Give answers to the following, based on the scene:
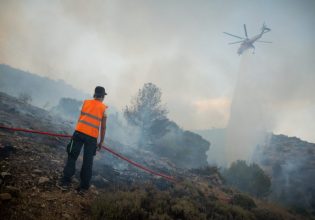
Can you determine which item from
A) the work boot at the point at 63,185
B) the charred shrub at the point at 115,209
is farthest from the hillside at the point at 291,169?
the work boot at the point at 63,185

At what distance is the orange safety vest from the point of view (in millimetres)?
4344

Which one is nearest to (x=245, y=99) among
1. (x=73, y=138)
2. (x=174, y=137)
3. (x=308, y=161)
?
(x=308, y=161)

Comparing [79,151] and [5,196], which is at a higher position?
[79,151]

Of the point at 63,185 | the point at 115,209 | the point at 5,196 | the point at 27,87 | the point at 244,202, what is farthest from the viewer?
the point at 27,87

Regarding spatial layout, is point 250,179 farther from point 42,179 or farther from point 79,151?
point 42,179

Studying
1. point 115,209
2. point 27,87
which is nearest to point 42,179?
point 115,209

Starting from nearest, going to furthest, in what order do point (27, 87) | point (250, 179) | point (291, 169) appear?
point (250, 179) < point (291, 169) < point (27, 87)

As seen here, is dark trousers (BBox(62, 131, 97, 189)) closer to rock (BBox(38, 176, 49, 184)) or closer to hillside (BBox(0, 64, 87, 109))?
rock (BBox(38, 176, 49, 184))

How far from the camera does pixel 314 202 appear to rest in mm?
23500

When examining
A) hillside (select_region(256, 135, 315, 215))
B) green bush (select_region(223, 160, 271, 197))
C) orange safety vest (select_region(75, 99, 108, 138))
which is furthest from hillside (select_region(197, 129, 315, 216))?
orange safety vest (select_region(75, 99, 108, 138))

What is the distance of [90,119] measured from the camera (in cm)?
440

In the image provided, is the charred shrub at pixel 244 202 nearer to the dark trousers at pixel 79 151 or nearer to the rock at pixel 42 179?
the dark trousers at pixel 79 151

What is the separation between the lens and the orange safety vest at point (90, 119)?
434 cm

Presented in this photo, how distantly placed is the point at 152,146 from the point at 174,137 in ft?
17.7
